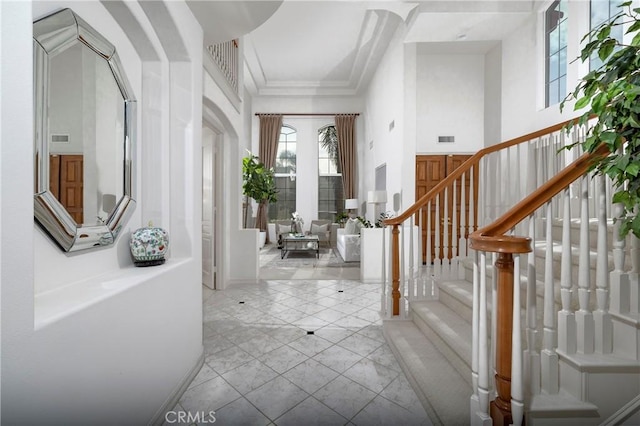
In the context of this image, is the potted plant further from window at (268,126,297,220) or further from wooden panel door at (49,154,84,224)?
wooden panel door at (49,154,84,224)

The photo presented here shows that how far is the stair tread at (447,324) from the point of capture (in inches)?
81.9

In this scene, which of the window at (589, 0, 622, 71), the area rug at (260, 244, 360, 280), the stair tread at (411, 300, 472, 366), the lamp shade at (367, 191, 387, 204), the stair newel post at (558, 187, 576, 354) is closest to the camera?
the stair newel post at (558, 187, 576, 354)

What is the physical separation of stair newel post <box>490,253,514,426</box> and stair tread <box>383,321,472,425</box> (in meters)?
0.36

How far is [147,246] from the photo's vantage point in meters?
1.92

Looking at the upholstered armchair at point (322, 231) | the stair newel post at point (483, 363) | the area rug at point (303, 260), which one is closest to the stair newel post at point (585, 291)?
the stair newel post at point (483, 363)

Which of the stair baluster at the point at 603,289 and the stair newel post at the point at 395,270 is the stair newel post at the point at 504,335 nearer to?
the stair baluster at the point at 603,289

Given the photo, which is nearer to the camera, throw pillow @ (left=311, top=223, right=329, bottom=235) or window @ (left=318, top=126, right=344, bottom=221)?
throw pillow @ (left=311, top=223, right=329, bottom=235)

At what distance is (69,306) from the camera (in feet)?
3.99

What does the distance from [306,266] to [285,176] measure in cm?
402

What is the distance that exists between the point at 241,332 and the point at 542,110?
4.70 m

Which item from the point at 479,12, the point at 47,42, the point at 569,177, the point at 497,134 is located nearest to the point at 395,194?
the point at 497,134

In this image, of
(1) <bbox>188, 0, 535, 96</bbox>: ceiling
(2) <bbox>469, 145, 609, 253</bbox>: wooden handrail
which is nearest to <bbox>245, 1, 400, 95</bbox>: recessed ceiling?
(1) <bbox>188, 0, 535, 96</bbox>: ceiling

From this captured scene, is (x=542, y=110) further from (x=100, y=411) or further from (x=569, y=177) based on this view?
(x=100, y=411)

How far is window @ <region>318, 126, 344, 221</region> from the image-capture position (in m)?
9.55
